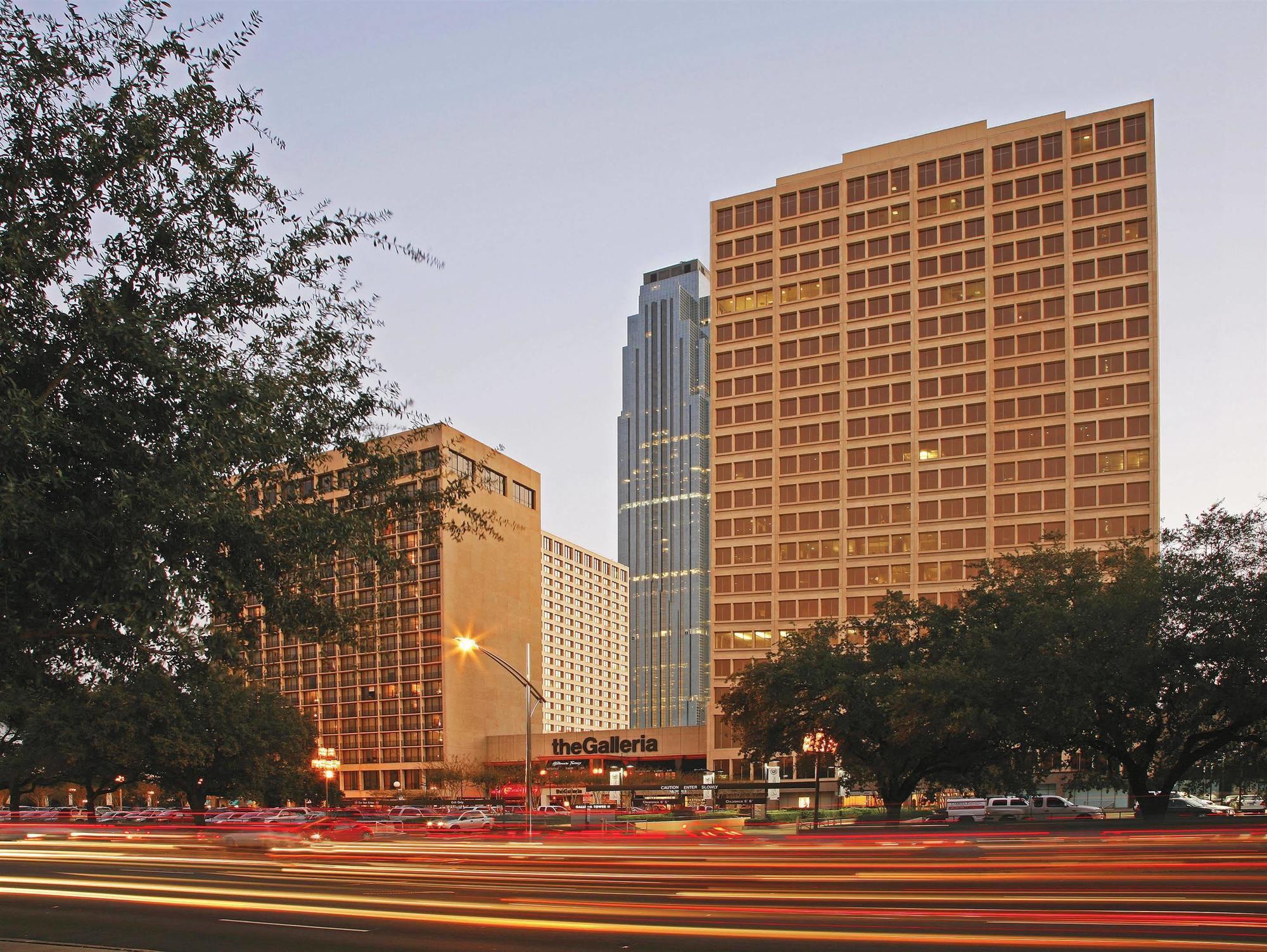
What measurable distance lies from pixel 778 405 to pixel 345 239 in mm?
100620

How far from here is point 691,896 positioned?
24078 mm

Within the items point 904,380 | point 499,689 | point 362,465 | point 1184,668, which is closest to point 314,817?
point 1184,668

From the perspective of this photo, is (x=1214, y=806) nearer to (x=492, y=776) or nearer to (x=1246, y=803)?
(x=1246, y=803)

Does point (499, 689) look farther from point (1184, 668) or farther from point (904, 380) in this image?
point (1184, 668)

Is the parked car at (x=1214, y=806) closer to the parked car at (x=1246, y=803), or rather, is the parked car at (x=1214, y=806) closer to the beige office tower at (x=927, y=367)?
the parked car at (x=1246, y=803)

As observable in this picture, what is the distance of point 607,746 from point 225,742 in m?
50.3

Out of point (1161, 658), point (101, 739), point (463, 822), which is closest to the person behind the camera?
point (1161, 658)

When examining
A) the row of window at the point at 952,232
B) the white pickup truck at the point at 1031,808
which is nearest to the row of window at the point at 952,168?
the row of window at the point at 952,232

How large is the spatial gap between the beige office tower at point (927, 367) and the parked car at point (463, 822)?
144 ft

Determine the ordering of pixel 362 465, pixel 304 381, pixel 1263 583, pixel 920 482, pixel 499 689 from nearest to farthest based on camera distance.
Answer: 1. pixel 304 381
2. pixel 362 465
3. pixel 1263 583
4. pixel 920 482
5. pixel 499 689

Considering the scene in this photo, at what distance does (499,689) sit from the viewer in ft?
487

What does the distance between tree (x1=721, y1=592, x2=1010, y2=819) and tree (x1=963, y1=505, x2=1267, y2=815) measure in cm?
283

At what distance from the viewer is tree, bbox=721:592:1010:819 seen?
4819 cm

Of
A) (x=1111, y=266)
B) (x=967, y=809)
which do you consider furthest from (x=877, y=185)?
(x=967, y=809)
